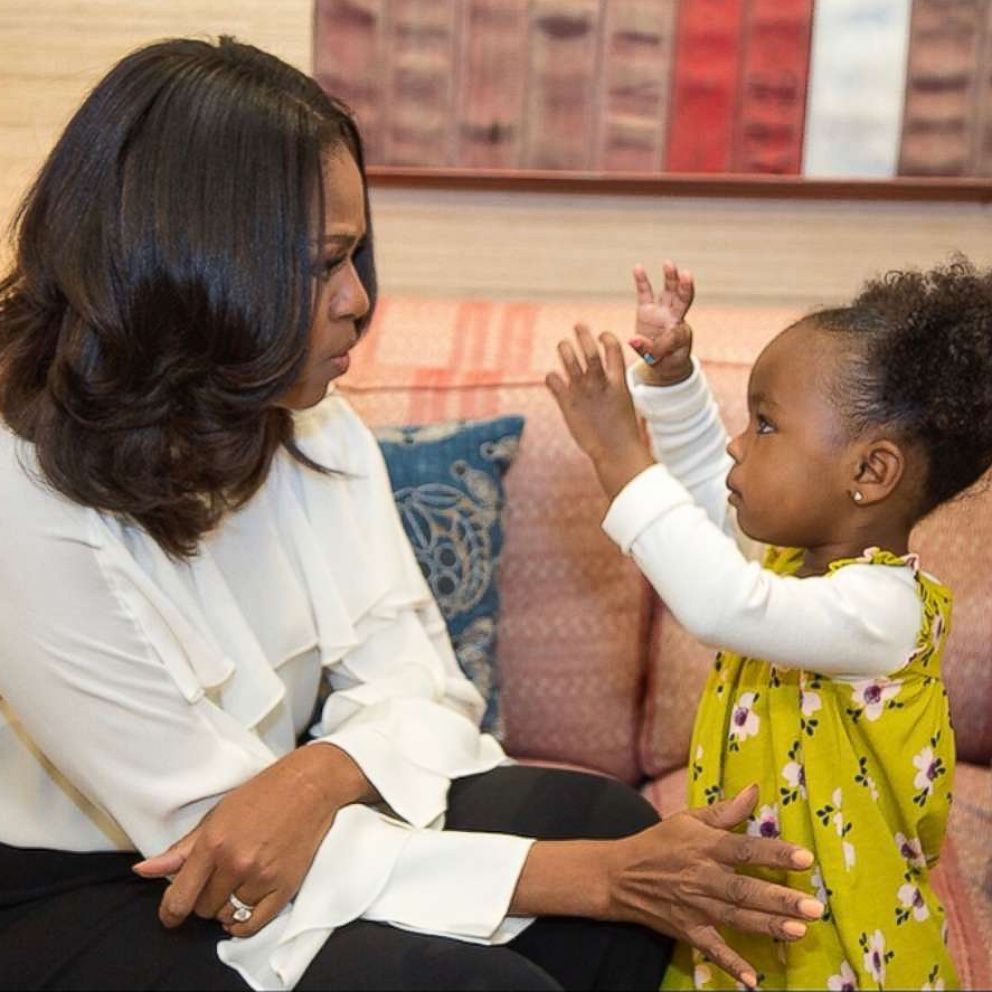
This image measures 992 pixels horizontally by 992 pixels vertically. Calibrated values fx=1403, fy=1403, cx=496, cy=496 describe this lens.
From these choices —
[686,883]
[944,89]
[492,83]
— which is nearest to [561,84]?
[492,83]

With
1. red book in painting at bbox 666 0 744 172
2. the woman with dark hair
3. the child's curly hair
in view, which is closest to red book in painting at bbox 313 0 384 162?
red book in painting at bbox 666 0 744 172

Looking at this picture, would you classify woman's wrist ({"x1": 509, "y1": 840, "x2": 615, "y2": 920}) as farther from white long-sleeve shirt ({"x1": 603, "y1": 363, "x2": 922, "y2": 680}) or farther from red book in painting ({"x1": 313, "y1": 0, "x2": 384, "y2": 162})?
red book in painting ({"x1": 313, "y1": 0, "x2": 384, "y2": 162})

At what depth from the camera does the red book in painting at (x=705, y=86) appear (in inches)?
84.4

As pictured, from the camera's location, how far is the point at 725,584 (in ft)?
4.20

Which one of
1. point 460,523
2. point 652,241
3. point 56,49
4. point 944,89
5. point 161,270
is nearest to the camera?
point 161,270

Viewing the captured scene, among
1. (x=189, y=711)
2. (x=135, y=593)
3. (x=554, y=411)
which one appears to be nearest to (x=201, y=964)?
(x=189, y=711)

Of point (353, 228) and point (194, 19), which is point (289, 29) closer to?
point (194, 19)

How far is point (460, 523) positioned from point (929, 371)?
0.70m

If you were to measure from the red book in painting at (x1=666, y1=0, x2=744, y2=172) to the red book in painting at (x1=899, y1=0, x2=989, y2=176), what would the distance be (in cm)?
26

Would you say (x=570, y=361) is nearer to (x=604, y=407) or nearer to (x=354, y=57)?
(x=604, y=407)

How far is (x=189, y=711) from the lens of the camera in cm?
131

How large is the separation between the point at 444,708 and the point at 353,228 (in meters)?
0.54

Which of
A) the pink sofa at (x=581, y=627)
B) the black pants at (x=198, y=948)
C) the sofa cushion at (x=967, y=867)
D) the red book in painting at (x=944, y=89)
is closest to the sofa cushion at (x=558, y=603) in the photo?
the pink sofa at (x=581, y=627)

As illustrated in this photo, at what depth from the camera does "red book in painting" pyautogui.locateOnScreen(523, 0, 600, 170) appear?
217 cm
